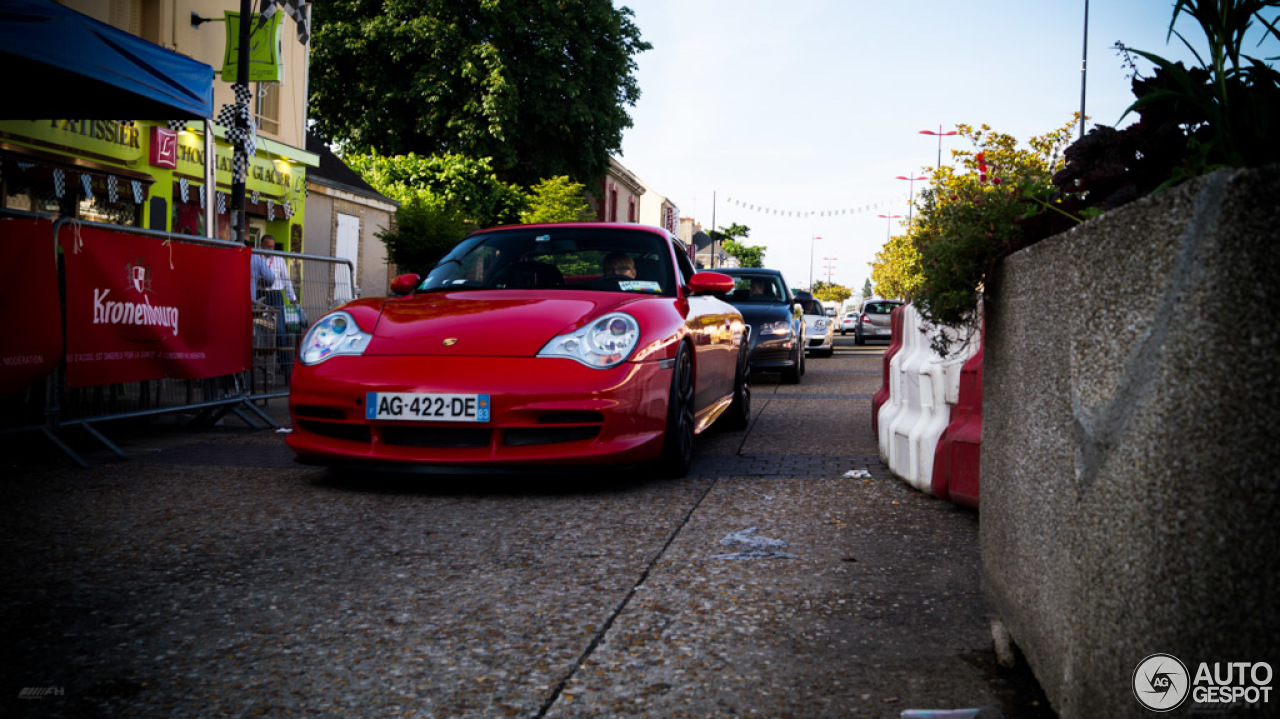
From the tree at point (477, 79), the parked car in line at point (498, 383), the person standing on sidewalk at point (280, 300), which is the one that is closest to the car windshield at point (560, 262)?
the parked car in line at point (498, 383)

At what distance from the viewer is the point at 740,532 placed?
3963 mm

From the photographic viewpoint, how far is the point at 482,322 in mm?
4977

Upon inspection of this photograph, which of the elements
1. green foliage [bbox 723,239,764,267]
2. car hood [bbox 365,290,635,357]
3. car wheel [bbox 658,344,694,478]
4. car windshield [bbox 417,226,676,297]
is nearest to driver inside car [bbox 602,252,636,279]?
car windshield [bbox 417,226,676,297]

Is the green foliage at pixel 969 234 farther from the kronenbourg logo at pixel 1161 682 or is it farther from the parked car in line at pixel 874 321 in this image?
the parked car in line at pixel 874 321

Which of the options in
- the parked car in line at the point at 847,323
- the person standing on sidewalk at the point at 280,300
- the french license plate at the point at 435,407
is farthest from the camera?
the parked car in line at the point at 847,323

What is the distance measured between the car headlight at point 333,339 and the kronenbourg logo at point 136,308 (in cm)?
158

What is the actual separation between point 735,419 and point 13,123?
1136 cm

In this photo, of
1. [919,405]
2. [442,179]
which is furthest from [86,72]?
[442,179]

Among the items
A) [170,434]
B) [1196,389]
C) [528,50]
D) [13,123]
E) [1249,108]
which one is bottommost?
[170,434]

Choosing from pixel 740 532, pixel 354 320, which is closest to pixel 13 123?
pixel 354 320

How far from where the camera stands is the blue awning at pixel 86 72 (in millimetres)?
6586

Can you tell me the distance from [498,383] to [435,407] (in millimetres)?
307

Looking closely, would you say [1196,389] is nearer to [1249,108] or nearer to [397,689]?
[1249,108]

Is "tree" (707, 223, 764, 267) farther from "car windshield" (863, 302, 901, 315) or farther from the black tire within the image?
the black tire
